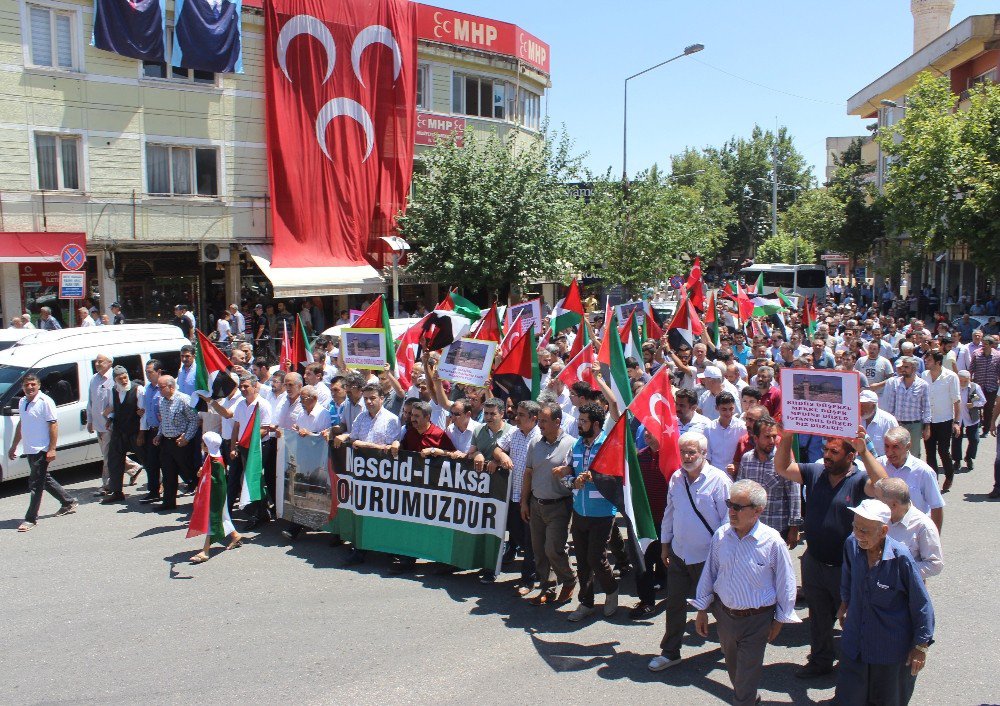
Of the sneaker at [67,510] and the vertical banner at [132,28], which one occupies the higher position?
the vertical banner at [132,28]

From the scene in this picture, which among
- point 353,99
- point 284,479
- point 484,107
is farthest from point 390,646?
point 484,107

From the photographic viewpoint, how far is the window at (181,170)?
22562mm

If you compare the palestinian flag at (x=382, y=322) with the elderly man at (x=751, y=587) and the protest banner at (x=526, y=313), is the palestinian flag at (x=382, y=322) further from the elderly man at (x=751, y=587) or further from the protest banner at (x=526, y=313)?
the elderly man at (x=751, y=587)

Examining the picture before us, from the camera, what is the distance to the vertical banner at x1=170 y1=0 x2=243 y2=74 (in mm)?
21938

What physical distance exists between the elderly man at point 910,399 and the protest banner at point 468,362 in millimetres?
4915

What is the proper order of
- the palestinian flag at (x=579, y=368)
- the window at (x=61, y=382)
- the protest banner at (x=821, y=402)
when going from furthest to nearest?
the window at (x=61, y=382) < the palestinian flag at (x=579, y=368) < the protest banner at (x=821, y=402)

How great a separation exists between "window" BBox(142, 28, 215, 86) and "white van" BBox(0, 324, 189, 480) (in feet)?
38.7

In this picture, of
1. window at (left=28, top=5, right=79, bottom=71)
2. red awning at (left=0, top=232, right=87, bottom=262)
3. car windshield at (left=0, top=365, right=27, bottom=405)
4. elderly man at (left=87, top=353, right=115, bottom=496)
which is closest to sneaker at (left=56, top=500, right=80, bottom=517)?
elderly man at (left=87, top=353, right=115, bottom=496)

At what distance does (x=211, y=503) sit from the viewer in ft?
28.1

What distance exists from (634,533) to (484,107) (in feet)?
82.3

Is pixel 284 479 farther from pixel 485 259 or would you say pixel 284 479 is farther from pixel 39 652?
pixel 485 259

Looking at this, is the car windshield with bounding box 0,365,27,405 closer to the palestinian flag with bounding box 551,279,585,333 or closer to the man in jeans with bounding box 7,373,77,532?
the man in jeans with bounding box 7,373,77,532

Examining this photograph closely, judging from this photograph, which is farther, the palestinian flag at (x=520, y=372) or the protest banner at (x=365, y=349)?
the protest banner at (x=365, y=349)

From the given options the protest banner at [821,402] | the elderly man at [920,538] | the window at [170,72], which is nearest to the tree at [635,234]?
the window at [170,72]
